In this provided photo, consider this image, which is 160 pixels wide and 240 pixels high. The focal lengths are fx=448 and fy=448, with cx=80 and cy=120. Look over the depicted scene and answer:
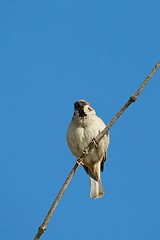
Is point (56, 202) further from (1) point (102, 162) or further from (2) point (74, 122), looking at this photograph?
(1) point (102, 162)

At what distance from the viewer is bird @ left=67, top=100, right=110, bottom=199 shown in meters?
6.02

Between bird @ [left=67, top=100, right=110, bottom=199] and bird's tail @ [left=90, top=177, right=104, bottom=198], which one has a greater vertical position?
bird @ [left=67, top=100, right=110, bottom=199]

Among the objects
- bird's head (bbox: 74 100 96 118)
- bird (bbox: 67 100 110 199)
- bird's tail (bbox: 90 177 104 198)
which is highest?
bird's head (bbox: 74 100 96 118)

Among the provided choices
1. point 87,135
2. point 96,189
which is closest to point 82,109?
point 87,135

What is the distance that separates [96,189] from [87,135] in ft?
3.27

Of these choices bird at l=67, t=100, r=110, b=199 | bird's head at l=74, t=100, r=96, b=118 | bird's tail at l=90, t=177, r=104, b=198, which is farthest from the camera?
bird's tail at l=90, t=177, r=104, b=198

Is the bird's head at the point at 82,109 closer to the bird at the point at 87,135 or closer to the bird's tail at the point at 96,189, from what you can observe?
the bird at the point at 87,135

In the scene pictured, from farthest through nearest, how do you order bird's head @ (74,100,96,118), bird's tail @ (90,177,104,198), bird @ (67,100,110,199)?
bird's tail @ (90,177,104,198) < bird's head @ (74,100,96,118) < bird @ (67,100,110,199)

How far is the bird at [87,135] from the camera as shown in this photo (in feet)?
19.8

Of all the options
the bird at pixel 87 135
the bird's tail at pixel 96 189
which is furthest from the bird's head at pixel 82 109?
the bird's tail at pixel 96 189

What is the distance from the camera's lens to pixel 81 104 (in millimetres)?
6215

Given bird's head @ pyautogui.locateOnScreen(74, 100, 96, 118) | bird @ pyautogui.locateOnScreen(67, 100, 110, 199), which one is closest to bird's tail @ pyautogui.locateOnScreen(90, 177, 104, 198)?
bird @ pyautogui.locateOnScreen(67, 100, 110, 199)

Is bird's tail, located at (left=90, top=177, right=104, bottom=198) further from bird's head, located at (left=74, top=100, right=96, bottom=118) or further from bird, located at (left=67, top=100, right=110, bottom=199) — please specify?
bird's head, located at (left=74, top=100, right=96, bottom=118)

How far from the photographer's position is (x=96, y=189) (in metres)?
6.57
